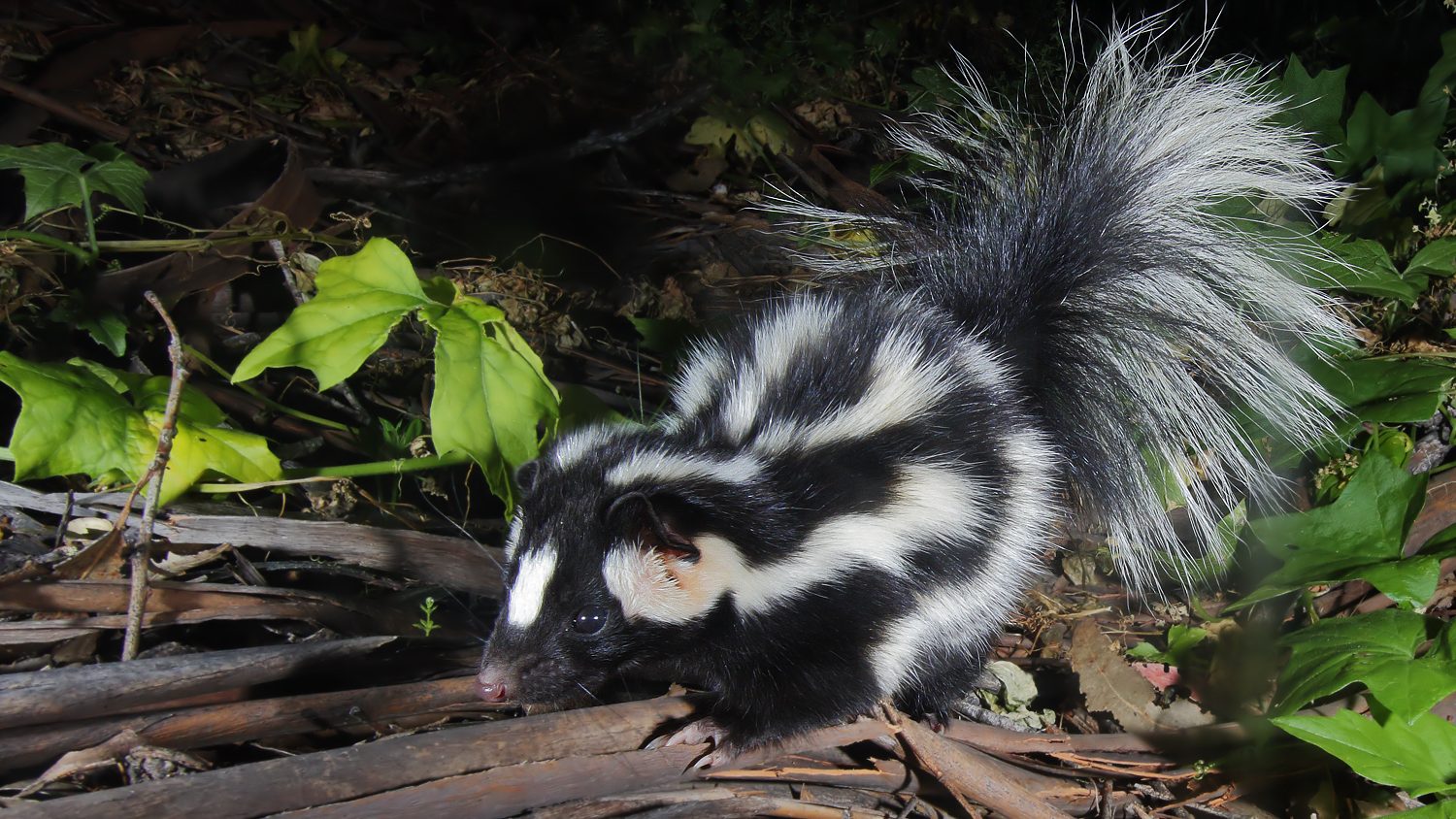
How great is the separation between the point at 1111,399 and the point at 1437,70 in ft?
6.78

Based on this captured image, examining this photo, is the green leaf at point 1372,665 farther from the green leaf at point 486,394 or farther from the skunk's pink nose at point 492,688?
the green leaf at point 486,394

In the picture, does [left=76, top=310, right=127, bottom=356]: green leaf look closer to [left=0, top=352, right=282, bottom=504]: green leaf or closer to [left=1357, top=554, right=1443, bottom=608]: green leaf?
[left=0, top=352, right=282, bottom=504]: green leaf

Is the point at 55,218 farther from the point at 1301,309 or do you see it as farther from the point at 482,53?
the point at 1301,309

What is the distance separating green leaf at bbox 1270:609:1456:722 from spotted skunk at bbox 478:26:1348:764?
1.60 ft

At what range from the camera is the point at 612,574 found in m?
2.32

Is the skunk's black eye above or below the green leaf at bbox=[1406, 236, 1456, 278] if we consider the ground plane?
below

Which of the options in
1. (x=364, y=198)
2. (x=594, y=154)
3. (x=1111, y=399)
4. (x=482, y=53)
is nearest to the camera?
(x=1111, y=399)

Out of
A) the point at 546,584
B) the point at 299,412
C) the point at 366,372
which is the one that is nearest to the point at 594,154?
the point at 366,372

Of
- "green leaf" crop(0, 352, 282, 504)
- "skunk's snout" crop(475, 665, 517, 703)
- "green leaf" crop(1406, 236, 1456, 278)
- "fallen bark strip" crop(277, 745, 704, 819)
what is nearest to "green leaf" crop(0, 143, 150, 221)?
"green leaf" crop(0, 352, 282, 504)

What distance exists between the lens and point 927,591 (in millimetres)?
2453

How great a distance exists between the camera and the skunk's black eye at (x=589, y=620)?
2.34 m

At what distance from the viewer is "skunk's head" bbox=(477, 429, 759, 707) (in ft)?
7.42

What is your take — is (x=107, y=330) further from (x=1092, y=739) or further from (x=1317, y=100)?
(x=1317, y=100)

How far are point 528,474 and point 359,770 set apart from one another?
0.82m
